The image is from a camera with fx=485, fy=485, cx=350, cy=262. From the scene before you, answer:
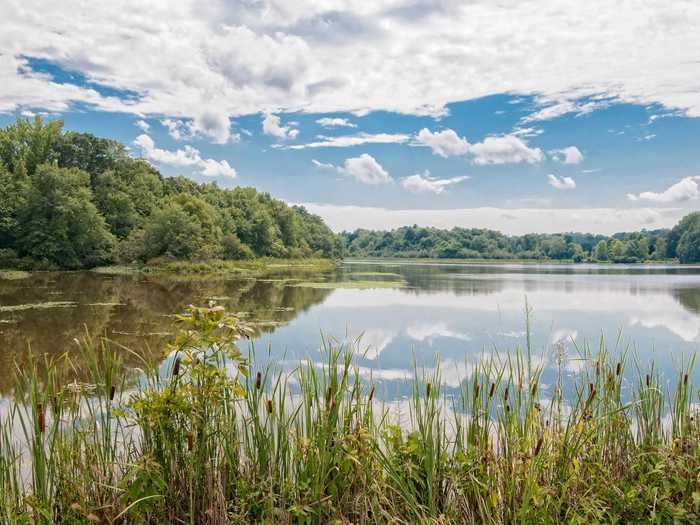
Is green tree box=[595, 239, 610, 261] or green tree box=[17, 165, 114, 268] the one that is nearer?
green tree box=[17, 165, 114, 268]

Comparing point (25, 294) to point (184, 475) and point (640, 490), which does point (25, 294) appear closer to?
point (184, 475)

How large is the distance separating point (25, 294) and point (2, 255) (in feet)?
72.3

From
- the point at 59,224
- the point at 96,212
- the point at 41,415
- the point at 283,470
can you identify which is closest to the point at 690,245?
the point at 96,212

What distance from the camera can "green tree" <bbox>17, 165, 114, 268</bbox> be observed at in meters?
42.7

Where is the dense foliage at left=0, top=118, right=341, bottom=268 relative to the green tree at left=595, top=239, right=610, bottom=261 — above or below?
above

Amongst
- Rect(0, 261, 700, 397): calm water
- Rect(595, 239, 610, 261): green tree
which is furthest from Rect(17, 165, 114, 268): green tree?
Rect(595, 239, 610, 261): green tree

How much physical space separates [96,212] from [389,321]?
141 feet

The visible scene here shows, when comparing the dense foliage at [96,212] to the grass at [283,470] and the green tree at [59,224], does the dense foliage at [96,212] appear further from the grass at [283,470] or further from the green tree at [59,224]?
the grass at [283,470]

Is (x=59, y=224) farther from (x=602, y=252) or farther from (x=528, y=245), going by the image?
(x=528, y=245)

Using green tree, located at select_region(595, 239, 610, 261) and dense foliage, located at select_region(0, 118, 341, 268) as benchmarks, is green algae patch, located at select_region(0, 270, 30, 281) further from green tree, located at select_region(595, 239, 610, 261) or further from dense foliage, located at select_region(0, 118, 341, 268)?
green tree, located at select_region(595, 239, 610, 261)

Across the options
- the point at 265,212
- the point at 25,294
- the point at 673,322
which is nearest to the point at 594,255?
the point at 265,212

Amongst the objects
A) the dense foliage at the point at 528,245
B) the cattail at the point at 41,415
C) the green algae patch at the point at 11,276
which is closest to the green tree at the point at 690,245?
the dense foliage at the point at 528,245

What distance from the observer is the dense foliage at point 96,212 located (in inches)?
1709

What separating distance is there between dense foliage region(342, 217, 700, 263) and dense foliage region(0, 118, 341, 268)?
7116 centimetres
